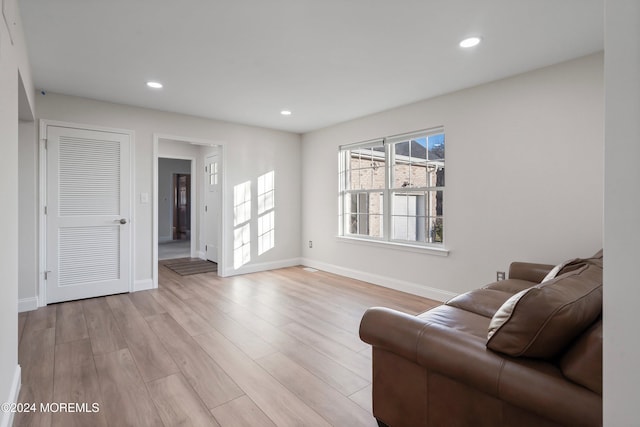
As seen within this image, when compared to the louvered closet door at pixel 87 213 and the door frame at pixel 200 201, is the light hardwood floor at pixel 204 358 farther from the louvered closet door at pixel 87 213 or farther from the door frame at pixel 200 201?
the door frame at pixel 200 201

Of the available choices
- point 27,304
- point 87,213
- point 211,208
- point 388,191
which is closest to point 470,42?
point 388,191

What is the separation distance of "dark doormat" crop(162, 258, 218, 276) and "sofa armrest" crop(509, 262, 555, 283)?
4453mm

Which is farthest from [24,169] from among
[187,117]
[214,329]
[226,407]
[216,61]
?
[226,407]

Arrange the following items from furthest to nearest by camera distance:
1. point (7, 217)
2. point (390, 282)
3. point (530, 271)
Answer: point (390, 282), point (530, 271), point (7, 217)

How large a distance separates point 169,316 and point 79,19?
2.64 m

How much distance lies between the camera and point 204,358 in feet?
7.95

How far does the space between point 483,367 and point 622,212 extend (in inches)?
29.1

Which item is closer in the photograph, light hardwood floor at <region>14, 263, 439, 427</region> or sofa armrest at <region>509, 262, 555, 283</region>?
light hardwood floor at <region>14, 263, 439, 427</region>

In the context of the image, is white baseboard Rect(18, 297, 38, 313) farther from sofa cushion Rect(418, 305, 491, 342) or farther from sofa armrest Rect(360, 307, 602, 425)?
sofa cushion Rect(418, 305, 491, 342)

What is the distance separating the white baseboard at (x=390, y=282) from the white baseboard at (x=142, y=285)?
2.55 m

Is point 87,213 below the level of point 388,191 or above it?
below

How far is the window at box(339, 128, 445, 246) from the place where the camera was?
13.1ft

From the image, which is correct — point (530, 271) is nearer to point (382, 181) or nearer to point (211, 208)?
point (382, 181)

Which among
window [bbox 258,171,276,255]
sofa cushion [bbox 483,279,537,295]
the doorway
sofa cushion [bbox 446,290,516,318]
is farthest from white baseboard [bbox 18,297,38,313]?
the doorway
